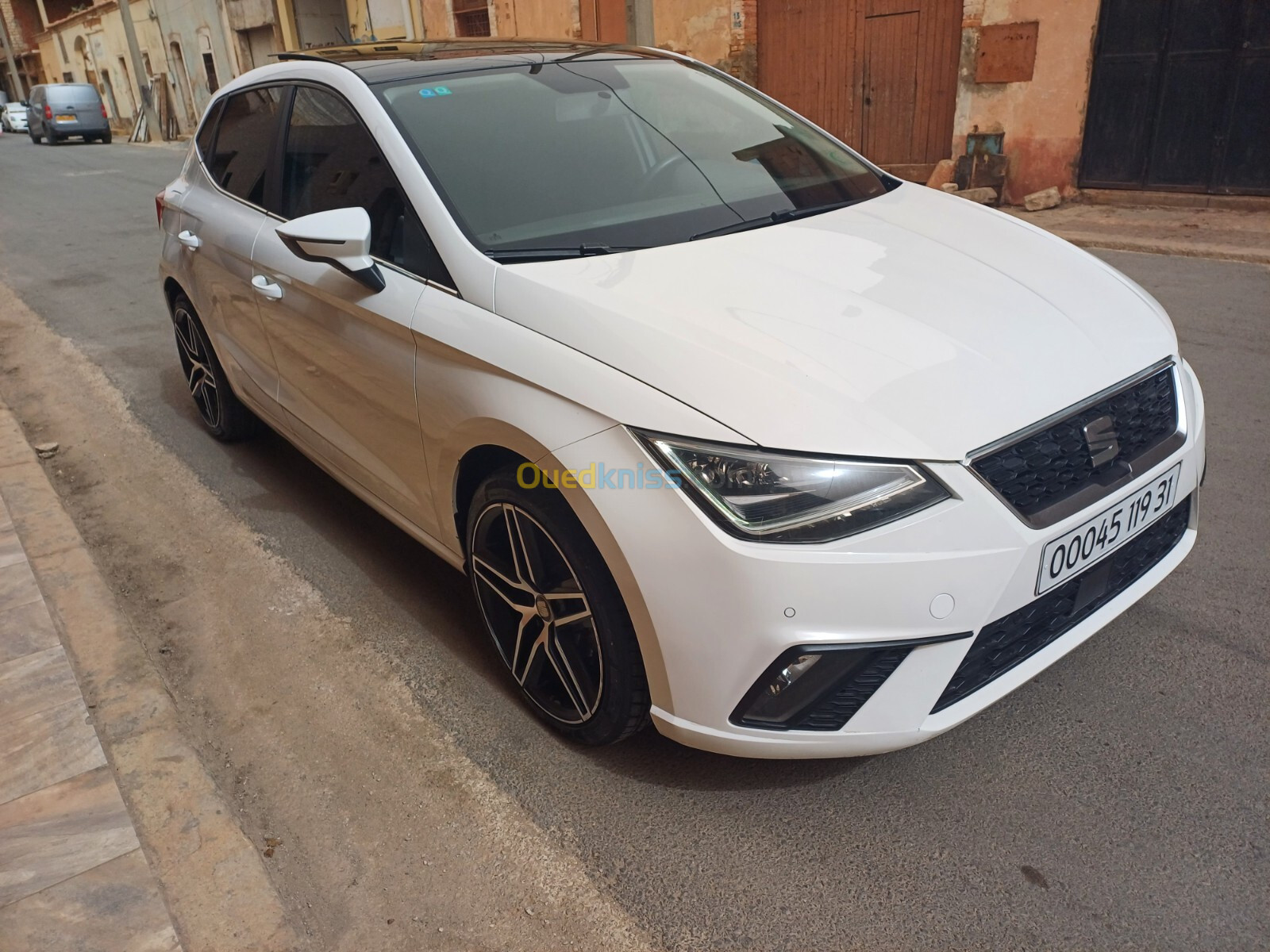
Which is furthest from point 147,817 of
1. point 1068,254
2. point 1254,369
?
point 1254,369

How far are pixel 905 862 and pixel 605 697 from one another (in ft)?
2.50

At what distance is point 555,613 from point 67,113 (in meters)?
35.3

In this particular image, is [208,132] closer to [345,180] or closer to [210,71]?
[345,180]

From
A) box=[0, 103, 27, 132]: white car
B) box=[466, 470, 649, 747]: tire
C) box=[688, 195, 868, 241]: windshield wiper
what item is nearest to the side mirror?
box=[466, 470, 649, 747]: tire

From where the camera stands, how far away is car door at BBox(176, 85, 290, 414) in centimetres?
364

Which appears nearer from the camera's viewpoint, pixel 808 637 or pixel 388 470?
pixel 808 637

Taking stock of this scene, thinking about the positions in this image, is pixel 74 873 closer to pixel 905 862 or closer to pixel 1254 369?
pixel 905 862

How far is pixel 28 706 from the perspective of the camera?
2.82 metres

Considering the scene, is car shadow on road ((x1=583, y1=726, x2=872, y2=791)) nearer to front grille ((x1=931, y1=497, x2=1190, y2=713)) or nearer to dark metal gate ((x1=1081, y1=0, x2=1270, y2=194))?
front grille ((x1=931, y1=497, x2=1190, y2=713))

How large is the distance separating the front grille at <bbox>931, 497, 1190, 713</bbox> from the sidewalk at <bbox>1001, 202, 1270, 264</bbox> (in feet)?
20.1

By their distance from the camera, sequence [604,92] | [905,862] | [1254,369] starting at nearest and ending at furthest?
[905,862]
[604,92]
[1254,369]

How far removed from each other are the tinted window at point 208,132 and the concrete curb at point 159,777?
1.77 metres

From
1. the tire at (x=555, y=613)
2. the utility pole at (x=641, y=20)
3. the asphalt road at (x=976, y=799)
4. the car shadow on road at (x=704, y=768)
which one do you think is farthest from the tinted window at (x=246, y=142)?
the utility pole at (x=641, y=20)

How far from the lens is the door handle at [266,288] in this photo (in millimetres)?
3334
